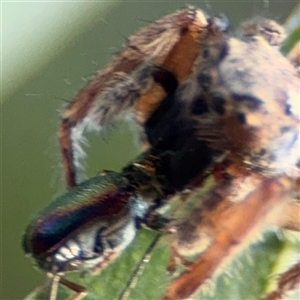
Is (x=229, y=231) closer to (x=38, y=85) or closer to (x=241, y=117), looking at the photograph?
(x=241, y=117)

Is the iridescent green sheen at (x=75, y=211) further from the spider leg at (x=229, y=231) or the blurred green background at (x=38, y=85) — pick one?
the blurred green background at (x=38, y=85)

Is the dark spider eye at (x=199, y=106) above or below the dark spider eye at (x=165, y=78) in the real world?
above

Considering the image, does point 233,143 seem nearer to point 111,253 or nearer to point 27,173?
point 111,253

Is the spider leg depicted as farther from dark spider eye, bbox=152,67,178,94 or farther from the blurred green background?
the blurred green background

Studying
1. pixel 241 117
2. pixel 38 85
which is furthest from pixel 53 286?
pixel 38 85

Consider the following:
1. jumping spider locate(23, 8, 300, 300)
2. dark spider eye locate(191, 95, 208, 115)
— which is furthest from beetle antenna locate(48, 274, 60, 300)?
dark spider eye locate(191, 95, 208, 115)

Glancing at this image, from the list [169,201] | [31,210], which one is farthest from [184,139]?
[31,210]

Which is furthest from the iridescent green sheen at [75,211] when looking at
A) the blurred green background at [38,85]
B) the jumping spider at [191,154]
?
the blurred green background at [38,85]
